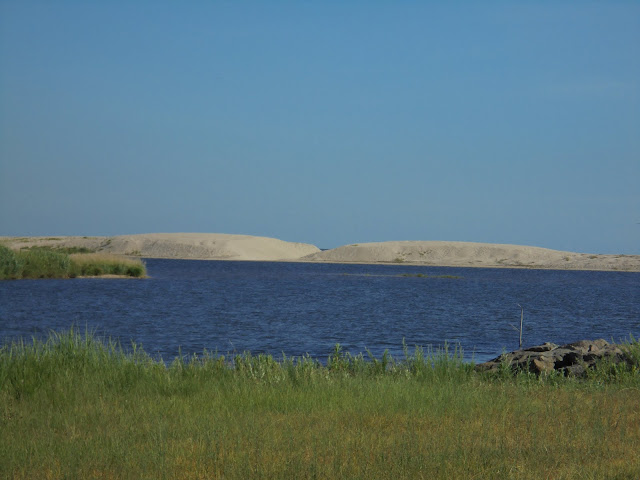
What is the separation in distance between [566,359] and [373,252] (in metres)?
149

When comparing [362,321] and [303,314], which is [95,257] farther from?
[362,321]

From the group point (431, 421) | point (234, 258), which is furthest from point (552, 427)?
point (234, 258)

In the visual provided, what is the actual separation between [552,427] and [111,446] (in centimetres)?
560

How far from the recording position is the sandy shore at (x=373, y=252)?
145 metres

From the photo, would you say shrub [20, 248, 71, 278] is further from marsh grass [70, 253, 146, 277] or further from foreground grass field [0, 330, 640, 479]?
foreground grass field [0, 330, 640, 479]

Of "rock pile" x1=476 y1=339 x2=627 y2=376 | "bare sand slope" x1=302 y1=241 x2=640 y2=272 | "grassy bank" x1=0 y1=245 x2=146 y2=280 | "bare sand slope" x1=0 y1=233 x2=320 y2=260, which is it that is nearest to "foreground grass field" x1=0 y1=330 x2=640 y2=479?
"rock pile" x1=476 y1=339 x2=627 y2=376

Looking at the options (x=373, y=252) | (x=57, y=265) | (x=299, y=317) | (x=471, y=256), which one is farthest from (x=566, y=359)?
(x=373, y=252)

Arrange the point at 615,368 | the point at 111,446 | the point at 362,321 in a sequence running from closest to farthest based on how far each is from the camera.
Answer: the point at 111,446
the point at 615,368
the point at 362,321

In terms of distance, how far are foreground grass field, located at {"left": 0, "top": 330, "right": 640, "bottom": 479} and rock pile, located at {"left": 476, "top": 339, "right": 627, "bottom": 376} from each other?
2.81 feet

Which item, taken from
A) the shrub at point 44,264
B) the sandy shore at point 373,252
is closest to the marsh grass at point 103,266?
the shrub at point 44,264

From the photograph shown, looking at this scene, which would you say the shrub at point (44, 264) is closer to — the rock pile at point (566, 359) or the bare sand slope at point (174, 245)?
the rock pile at point (566, 359)

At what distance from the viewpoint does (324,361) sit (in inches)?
841

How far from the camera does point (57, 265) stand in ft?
198

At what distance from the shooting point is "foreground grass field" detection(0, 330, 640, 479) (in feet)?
24.6
